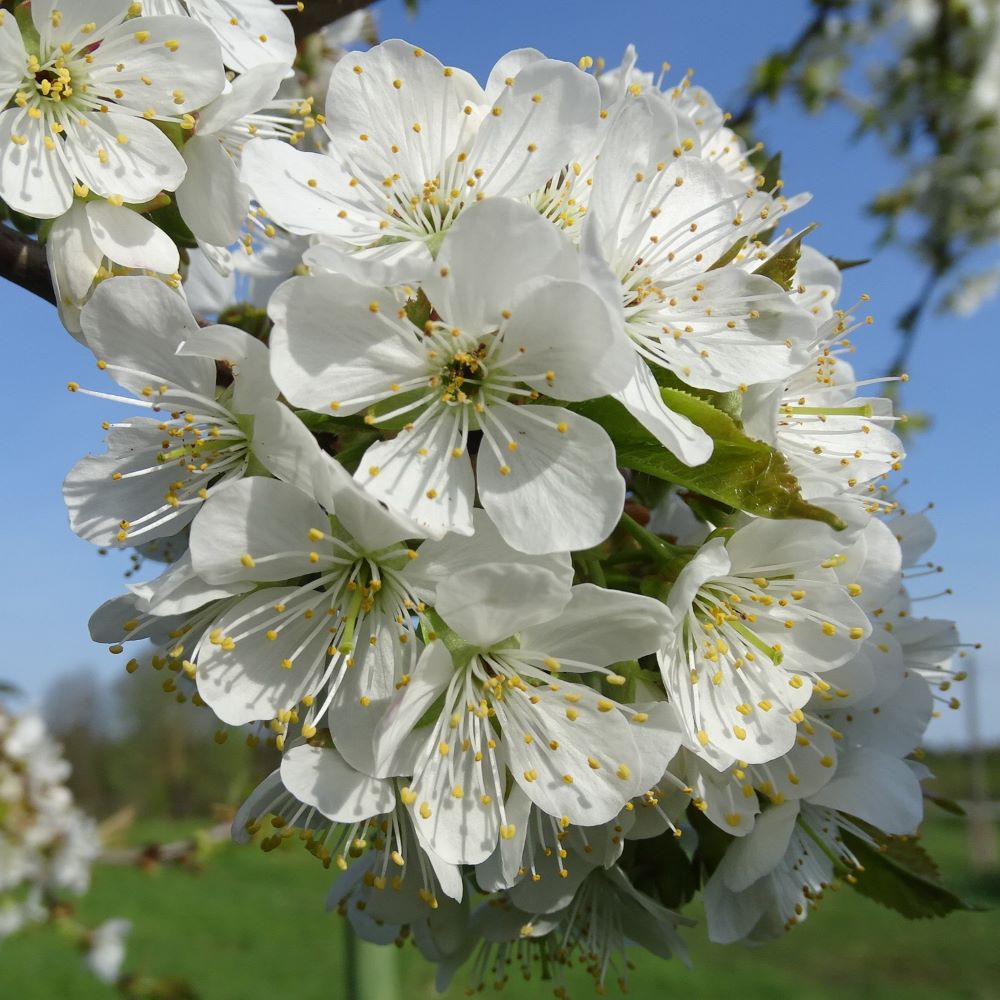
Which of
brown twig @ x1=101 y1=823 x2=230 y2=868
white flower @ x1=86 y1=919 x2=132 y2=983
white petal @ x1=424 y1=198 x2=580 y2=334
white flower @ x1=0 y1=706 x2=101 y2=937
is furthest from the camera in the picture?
white flower @ x1=86 y1=919 x2=132 y2=983

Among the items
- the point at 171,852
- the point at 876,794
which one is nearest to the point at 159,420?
the point at 876,794

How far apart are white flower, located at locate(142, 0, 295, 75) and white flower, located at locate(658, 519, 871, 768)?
809 millimetres

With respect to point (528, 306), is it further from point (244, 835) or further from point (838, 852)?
point (838, 852)

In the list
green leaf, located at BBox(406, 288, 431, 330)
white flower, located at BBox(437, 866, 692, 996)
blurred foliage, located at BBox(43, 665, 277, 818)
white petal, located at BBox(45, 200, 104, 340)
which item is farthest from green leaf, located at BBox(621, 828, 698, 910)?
blurred foliage, located at BBox(43, 665, 277, 818)

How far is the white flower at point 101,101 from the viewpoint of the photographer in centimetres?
108

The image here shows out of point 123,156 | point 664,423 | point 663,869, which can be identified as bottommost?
point 663,869

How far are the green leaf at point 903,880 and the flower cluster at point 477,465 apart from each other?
0.17 metres

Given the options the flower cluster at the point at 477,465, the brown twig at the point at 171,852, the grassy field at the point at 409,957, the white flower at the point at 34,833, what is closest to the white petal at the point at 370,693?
the flower cluster at the point at 477,465

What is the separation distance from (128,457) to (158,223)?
0.29 m

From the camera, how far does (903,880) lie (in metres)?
1.42

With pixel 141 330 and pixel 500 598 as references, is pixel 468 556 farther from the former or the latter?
pixel 141 330

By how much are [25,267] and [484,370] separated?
56 cm

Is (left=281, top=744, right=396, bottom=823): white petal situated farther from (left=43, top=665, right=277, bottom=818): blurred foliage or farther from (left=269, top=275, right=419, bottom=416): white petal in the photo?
(left=43, top=665, right=277, bottom=818): blurred foliage

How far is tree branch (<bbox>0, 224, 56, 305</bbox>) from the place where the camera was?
1.15 metres
